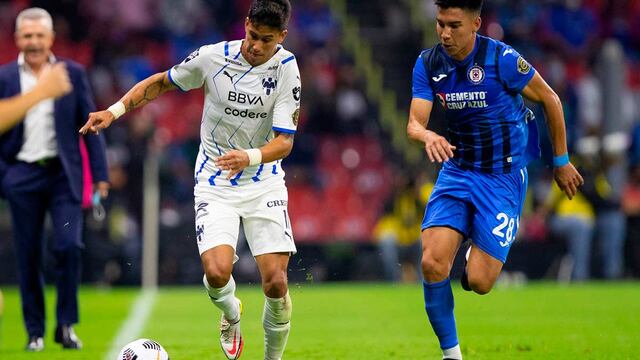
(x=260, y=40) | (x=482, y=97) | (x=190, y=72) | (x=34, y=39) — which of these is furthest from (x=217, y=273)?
(x=34, y=39)

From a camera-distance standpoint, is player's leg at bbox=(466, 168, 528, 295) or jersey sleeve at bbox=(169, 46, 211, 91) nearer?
player's leg at bbox=(466, 168, 528, 295)

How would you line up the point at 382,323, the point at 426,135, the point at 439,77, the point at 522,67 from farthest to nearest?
the point at 382,323 → the point at 439,77 → the point at 522,67 → the point at 426,135

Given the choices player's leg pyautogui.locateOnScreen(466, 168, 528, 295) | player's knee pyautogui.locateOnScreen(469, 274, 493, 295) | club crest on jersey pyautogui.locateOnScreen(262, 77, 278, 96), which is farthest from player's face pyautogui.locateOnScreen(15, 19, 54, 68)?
player's knee pyautogui.locateOnScreen(469, 274, 493, 295)

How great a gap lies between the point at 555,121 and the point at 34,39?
4.79 m

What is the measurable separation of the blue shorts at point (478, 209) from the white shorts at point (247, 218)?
3.45 ft

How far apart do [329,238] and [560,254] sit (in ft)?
13.6

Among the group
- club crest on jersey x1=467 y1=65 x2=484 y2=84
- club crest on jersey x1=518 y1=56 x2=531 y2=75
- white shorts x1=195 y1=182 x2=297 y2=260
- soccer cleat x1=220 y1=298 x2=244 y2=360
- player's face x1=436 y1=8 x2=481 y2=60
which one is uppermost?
player's face x1=436 y1=8 x2=481 y2=60

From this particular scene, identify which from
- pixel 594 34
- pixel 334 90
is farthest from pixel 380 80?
pixel 594 34

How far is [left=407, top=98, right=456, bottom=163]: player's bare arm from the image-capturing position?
794 cm

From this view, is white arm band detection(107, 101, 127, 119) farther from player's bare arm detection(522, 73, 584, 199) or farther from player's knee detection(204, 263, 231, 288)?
player's bare arm detection(522, 73, 584, 199)

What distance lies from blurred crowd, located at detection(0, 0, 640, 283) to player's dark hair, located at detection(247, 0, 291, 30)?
11.4 m

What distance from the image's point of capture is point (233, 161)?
8.20 m

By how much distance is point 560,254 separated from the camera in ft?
70.9

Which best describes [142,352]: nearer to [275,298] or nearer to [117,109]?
[275,298]
